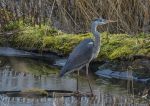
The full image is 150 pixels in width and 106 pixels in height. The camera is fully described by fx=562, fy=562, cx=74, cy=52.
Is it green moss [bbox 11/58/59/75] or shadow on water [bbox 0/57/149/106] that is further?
green moss [bbox 11/58/59/75]

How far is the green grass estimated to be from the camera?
8.73m

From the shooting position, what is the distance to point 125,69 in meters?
8.40

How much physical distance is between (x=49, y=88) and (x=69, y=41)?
2.28 metres

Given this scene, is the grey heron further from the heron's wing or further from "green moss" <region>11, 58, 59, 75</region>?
"green moss" <region>11, 58, 59, 75</region>

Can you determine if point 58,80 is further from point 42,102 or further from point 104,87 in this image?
point 42,102

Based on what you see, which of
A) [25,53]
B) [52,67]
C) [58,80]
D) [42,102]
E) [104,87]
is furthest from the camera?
[25,53]

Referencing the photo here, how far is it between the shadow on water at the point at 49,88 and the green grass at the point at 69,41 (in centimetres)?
58

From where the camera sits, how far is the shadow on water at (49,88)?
6.66m

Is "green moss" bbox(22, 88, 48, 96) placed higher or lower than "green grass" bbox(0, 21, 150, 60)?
lower

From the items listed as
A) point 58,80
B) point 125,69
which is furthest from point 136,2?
point 58,80

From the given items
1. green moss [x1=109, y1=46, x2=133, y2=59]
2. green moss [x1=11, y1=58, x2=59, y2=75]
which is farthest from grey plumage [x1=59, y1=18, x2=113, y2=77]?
green moss [x1=11, y1=58, x2=59, y2=75]

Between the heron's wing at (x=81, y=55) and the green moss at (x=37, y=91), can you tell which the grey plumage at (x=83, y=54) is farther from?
the green moss at (x=37, y=91)

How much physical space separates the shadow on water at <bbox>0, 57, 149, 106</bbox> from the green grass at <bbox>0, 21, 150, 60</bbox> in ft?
1.90

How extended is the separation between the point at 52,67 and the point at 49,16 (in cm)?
179
